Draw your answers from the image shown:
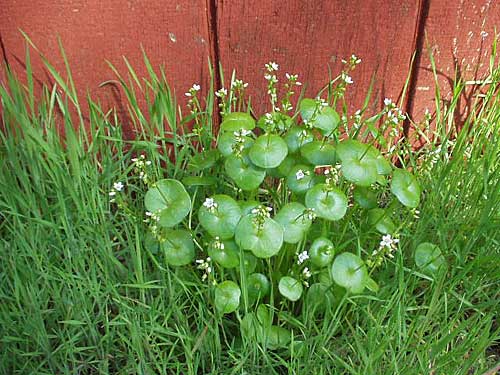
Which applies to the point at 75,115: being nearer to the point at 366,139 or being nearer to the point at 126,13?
the point at 126,13

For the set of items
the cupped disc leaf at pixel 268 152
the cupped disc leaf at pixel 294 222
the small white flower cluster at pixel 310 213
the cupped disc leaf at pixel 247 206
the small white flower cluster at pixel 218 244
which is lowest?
the small white flower cluster at pixel 218 244

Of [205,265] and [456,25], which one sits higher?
[456,25]

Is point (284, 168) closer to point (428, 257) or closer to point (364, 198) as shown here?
point (364, 198)

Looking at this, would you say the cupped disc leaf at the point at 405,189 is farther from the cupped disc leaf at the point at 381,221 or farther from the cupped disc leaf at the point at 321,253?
the cupped disc leaf at the point at 321,253

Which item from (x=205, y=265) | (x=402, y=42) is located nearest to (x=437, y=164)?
(x=402, y=42)

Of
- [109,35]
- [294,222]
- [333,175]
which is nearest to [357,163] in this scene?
[333,175]

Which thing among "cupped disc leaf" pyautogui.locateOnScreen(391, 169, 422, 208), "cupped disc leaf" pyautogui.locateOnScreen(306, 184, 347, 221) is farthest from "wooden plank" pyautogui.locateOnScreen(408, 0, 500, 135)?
"cupped disc leaf" pyautogui.locateOnScreen(306, 184, 347, 221)

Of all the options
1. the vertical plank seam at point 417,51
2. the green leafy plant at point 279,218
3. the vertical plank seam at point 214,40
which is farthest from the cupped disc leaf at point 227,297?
the vertical plank seam at point 417,51
